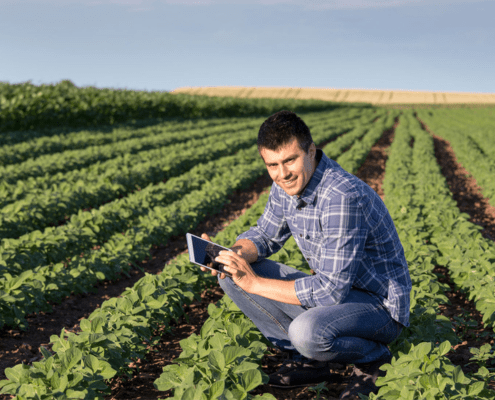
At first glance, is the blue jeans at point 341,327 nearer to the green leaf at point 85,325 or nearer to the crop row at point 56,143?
the green leaf at point 85,325

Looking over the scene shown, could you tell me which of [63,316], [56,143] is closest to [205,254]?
[63,316]

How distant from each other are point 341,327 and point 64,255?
4167mm

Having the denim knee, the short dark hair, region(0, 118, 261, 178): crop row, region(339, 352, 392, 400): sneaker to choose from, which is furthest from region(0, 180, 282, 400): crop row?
region(0, 118, 261, 178): crop row

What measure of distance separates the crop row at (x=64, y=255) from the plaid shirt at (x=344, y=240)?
2764mm

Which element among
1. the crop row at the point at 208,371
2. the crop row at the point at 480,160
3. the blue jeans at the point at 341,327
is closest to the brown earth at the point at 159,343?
the blue jeans at the point at 341,327

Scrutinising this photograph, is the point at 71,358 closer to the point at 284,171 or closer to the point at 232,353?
the point at 232,353

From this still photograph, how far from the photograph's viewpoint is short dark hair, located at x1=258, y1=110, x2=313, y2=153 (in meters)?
2.43

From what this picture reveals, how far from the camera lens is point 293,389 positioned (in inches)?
120

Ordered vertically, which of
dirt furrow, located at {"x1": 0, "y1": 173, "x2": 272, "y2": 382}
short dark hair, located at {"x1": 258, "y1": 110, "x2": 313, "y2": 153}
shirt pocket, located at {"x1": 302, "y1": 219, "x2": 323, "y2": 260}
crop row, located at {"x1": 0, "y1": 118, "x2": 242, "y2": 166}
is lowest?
dirt furrow, located at {"x1": 0, "y1": 173, "x2": 272, "y2": 382}

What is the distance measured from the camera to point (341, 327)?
2568mm

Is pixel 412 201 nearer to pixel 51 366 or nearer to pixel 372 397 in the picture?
pixel 372 397

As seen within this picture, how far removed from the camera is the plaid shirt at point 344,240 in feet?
8.05

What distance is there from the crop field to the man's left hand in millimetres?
382

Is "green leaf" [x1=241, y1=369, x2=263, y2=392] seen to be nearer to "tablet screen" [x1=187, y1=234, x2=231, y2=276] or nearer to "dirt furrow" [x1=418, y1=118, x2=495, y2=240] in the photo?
"tablet screen" [x1=187, y1=234, x2=231, y2=276]
